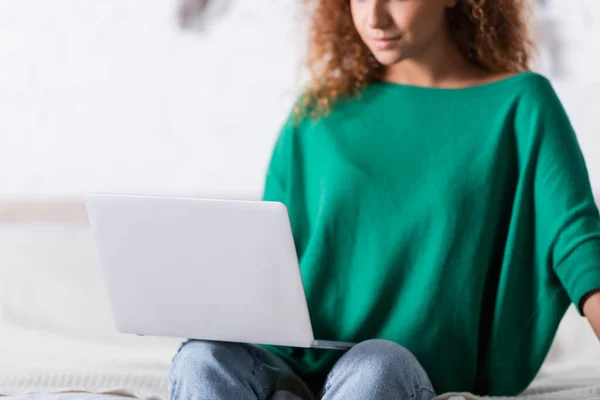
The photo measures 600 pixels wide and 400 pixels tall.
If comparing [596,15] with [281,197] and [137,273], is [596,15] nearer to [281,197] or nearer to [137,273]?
[281,197]

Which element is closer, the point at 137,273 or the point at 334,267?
the point at 137,273

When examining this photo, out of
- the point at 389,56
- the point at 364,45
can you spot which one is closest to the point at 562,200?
the point at 389,56

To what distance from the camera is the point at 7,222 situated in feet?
7.38

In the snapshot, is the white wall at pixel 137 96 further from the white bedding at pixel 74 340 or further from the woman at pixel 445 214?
the woman at pixel 445 214

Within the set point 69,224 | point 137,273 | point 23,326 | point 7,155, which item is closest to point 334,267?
point 137,273

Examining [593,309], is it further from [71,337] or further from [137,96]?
[137,96]

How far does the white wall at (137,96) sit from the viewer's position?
2.30 m

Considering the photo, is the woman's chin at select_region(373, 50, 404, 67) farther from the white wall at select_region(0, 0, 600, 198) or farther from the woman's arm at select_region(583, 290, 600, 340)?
the white wall at select_region(0, 0, 600, 198)

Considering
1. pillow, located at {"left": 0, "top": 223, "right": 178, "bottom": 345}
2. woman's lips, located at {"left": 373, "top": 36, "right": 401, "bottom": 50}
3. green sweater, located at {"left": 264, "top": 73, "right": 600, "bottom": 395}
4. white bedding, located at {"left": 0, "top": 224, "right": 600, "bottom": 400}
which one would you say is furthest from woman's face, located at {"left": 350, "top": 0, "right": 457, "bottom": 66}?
pillow, located at {"left": 0, "top": 223, "right": 178, "bottom": 345}

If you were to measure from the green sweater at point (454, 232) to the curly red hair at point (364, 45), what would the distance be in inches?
2.8

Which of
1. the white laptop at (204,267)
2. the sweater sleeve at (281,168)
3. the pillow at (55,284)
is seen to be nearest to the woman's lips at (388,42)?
the sweater sleeve at (281,168)

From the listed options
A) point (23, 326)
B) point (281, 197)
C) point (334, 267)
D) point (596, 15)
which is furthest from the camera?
point (596, 15)

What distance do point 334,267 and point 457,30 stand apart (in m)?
0.41

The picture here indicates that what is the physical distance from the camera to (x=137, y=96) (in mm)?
2354
